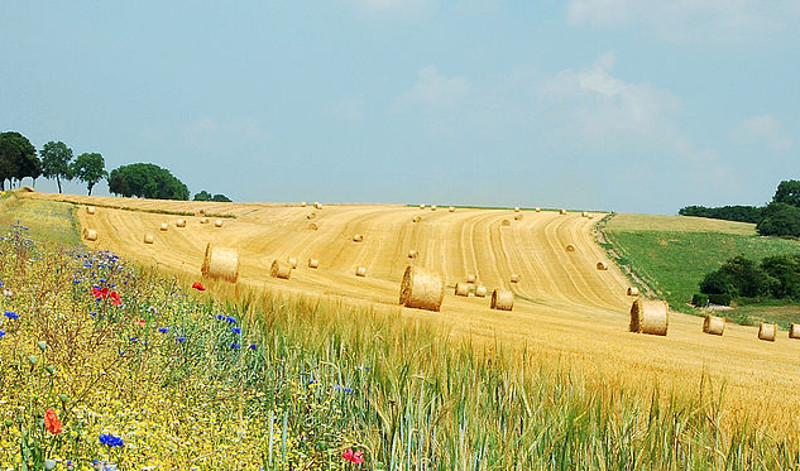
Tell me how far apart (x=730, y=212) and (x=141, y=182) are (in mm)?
94362

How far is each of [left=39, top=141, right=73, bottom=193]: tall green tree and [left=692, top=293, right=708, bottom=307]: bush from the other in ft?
317

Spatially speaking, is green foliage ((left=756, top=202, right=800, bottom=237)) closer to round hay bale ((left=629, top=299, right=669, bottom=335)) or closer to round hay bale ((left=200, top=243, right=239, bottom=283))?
round hay bale ((left=629, top=299, right=669, bottom=335))

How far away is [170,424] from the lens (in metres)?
3.39

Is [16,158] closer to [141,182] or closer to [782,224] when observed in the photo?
[141,182]

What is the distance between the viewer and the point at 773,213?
205 ft

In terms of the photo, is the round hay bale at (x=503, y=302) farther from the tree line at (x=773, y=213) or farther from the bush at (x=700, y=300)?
the tree line at (x=773, y=213)

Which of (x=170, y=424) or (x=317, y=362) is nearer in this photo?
(x=170, y=424)

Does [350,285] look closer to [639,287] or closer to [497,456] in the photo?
[639,287]

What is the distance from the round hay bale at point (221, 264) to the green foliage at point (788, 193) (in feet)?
341

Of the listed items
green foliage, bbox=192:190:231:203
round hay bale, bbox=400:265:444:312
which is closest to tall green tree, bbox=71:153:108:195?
green foliage, bbox=192:190:231:203

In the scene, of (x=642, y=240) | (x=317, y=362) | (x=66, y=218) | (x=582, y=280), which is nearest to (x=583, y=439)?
(x=317, y=362)

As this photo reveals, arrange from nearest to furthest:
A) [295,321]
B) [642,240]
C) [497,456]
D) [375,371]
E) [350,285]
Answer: [497,456], [375,371], [295,321], [350,285], [642,240]

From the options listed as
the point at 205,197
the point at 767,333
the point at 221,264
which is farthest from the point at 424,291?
the point at 205,197

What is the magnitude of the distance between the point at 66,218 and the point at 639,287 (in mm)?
32796
